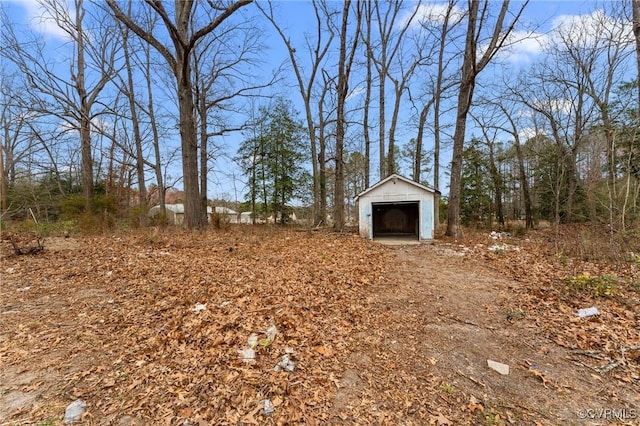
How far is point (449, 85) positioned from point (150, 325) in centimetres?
1562

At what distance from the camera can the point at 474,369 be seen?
257 cm

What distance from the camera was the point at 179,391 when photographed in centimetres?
217

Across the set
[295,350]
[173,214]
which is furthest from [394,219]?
[173,214]

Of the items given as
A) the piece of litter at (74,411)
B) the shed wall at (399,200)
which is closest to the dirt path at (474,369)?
the piece of litter at (74,411)

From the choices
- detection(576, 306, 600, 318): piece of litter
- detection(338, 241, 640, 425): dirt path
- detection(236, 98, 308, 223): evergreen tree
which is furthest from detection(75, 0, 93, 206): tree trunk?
detection(576, 306, 600, 318): piece of litter

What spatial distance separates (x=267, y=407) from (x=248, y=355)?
23.8 inches

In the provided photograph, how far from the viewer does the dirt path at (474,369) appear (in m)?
2.12

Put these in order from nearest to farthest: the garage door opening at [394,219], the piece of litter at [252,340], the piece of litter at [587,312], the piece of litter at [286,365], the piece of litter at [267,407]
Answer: the piece of litter at [267,407] → the piece of litter at [286,365] → the piece of litter at [252,340] → the piece of litter at [587,312] → the garage door opening at [394,219]

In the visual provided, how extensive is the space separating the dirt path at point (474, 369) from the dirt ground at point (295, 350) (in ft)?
0.05

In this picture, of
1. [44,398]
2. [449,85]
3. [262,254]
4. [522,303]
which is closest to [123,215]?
[262,254]

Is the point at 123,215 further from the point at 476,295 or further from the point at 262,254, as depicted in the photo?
the point at 476,295

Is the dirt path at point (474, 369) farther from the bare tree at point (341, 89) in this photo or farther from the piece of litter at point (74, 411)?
the bare tree at point (341, 89)

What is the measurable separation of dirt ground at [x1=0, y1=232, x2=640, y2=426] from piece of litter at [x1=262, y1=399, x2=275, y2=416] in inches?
1.4

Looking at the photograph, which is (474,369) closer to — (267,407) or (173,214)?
(267,407)
